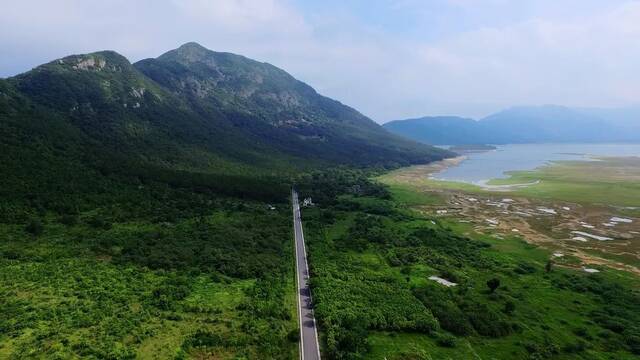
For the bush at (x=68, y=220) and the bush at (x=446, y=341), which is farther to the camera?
the bush at (x=68, y=220)

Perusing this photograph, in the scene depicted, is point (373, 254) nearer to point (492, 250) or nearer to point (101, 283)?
point (492, 250)

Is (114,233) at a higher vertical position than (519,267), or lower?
higher

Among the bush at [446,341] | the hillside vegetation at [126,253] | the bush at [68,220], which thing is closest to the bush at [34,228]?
the hillside vegetation at [126,253]

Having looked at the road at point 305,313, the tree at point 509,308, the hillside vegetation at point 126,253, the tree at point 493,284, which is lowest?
the tree at point 509,308

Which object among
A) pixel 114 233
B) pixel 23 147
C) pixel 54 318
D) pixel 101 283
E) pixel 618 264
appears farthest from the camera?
pixel 23 147

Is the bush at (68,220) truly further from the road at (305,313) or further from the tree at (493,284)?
the tree at (493,284)

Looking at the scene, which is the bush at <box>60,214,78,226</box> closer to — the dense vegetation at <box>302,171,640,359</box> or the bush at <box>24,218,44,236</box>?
the bush at <box>24,218,44,236</box>

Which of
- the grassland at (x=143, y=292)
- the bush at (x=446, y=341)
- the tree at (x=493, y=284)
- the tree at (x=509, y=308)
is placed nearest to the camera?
the grassland at (x=143, y=292)

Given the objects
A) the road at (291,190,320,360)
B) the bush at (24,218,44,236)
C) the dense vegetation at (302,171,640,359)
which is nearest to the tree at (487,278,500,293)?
the dense vegetation at (302,171,640,359)

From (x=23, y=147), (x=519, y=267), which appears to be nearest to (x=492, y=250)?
(x=519, y=267)
